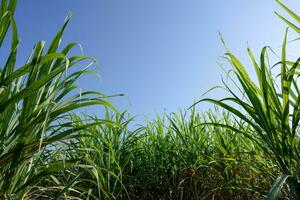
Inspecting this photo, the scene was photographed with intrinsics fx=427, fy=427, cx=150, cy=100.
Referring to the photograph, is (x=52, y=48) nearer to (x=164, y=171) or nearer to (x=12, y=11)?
(x=12, y=11)

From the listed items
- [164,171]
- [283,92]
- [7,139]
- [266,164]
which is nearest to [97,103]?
[7,139]

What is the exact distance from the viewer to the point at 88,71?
1.67m

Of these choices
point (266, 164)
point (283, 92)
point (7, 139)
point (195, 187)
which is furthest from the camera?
point (195, 187)

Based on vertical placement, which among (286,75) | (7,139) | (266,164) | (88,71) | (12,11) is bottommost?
(266,164)

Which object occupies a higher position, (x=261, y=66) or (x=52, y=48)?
(x=52, y=48)

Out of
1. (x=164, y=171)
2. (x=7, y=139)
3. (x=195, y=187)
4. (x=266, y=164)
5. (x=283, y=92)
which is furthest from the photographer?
(x=164, y=171)

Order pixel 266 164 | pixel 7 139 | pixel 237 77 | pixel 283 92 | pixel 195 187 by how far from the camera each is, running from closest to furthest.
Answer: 1. pixel 7 139
2. pixel 283 92
3. pixel 237 77
4. pixel 266 164
5. pixel 195 187

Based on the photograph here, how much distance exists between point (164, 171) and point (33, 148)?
118 centimetres

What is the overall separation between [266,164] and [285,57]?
21.3 inches

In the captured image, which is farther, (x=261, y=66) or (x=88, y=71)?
(x=88, y=71)

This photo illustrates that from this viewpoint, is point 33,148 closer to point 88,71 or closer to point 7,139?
point 7,139

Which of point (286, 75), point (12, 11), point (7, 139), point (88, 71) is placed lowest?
point (7, 139)

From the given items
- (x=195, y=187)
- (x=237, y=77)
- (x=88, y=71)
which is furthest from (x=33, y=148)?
(x=195, y=187)

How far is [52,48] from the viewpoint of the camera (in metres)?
1.52
